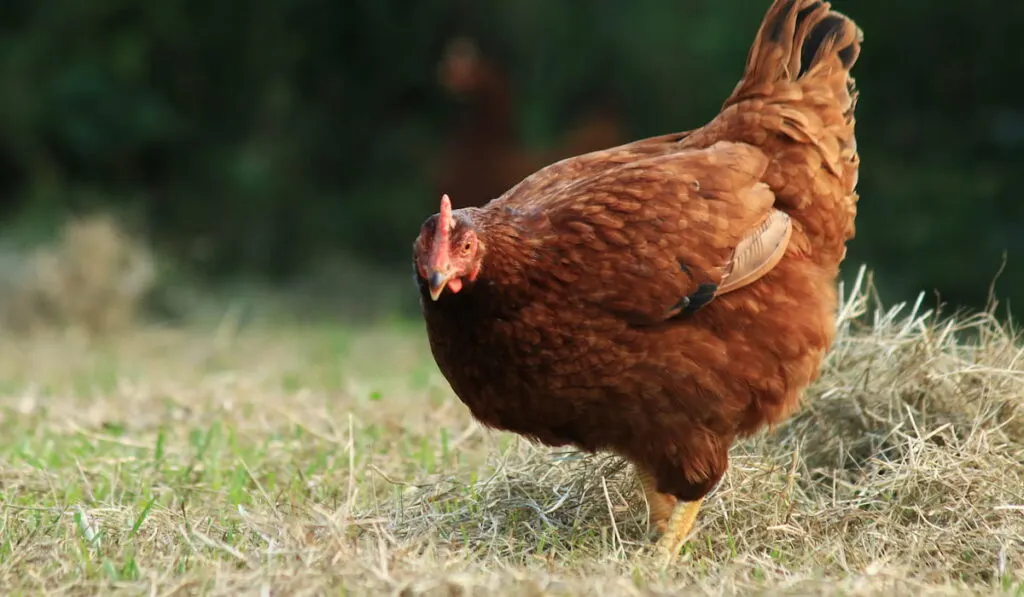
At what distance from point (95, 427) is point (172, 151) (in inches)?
221

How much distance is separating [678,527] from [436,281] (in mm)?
986

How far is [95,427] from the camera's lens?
13.8ft

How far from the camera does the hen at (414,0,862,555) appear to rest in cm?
271

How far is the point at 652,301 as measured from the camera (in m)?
2.78

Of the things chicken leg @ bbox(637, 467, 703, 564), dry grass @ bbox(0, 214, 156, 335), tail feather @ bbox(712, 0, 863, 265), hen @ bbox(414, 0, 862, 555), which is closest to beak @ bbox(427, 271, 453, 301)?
hen @ bbox(414, 0, 862, 555)

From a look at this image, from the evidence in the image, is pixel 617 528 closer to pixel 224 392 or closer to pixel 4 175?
pixel 224 392

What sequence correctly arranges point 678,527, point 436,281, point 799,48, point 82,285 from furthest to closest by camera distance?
1. point 82,285
2. point 799,48
3. point 678,527
4. point 436,281

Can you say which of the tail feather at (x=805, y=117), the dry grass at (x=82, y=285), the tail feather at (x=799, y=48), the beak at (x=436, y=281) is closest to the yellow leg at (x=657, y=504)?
the tail feather at (x=805, y=117)

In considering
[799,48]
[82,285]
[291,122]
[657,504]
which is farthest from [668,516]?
[291,122]

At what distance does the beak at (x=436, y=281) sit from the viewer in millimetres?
2471

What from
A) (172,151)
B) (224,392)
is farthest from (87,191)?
(224,392)

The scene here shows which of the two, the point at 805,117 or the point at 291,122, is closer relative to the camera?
the point at 805,117

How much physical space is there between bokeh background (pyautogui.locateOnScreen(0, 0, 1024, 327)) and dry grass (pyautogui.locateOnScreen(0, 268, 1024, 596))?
10.6ft

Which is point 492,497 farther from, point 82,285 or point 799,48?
point 82,285
